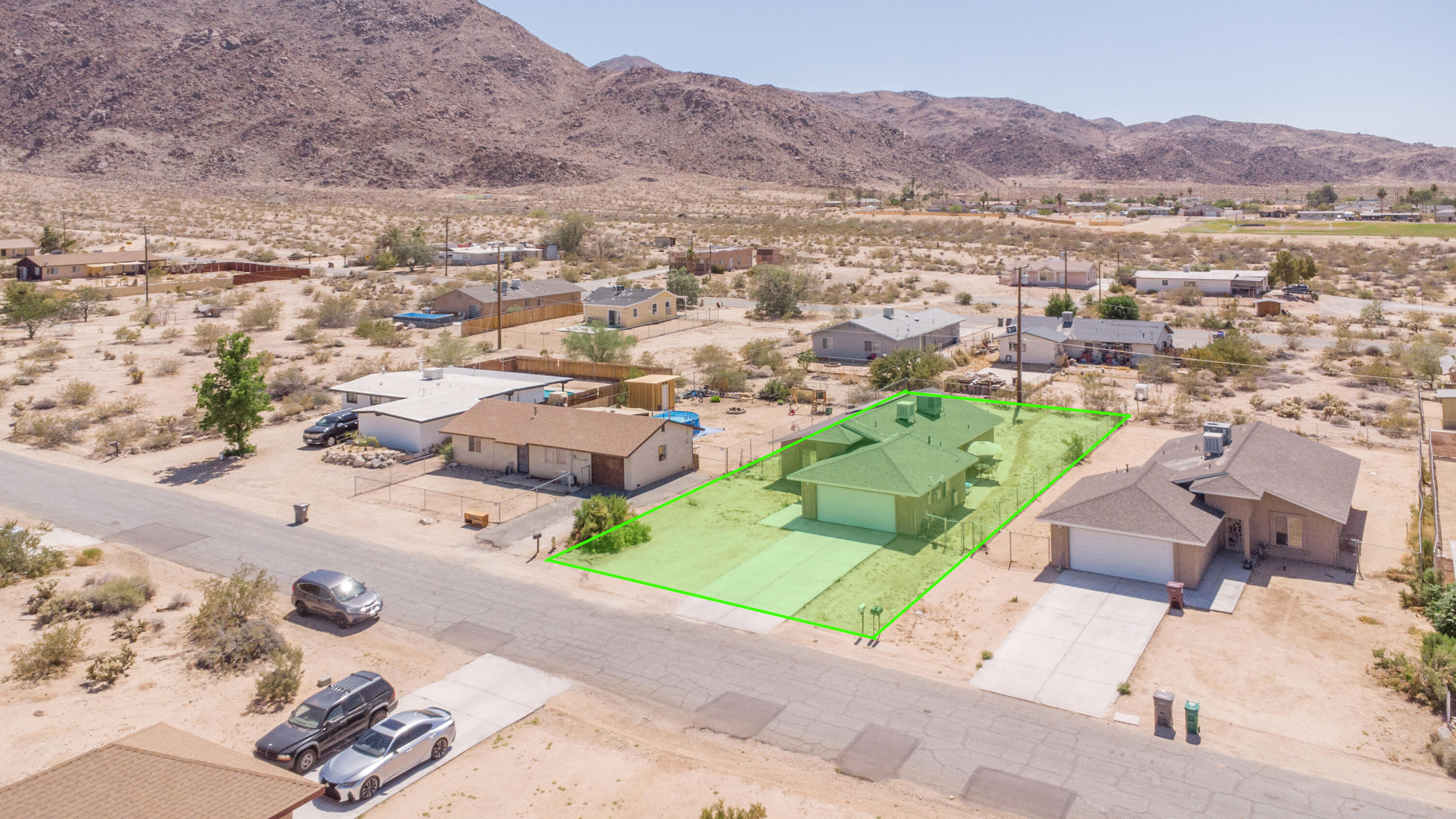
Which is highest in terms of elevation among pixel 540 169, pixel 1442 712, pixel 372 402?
pixel 540 169

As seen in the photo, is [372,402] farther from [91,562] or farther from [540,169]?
[540,169]

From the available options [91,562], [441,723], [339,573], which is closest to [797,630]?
[441,723]

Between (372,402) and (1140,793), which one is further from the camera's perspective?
(372,402)

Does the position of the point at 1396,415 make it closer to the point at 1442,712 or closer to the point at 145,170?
the point at 1442,712

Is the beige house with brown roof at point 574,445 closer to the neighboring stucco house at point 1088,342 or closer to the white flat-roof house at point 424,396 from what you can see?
the white flat-roof house at point 424,396

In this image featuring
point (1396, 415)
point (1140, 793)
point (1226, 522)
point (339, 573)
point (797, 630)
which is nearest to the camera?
point (1140, 793)

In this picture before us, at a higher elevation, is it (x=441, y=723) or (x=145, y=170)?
(x=145, y=170)

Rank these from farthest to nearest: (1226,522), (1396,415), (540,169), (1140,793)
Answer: (540,169), (1396,415), (1226,522), (1140,793)
